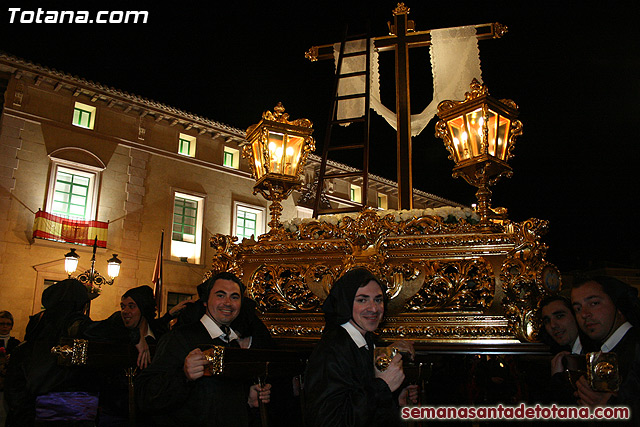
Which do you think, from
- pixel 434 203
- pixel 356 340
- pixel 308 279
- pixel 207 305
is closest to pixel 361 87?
pixel 308 279

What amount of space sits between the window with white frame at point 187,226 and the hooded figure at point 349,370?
16.6 metres

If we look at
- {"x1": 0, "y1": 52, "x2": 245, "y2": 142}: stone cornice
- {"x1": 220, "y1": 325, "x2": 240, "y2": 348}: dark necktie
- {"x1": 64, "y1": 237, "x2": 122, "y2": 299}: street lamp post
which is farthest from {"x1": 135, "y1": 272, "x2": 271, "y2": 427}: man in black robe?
{"x1": 0, "y1": 52, "x2": 245, "y2": 142}: stone cornice

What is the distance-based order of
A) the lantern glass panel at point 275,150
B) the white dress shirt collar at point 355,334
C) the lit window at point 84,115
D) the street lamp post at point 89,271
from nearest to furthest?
1. the white dress shirt collar at point 355,334
2. the lantern glass panel at point 275,150
3. the street lamp post at point 89,271
4. the lit window at point 84,115

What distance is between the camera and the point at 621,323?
2.36 meters

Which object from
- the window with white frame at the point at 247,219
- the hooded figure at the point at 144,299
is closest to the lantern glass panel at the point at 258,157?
the hooded figure at the point at 144,299

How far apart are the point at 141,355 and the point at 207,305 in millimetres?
704

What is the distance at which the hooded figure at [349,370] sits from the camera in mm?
2004

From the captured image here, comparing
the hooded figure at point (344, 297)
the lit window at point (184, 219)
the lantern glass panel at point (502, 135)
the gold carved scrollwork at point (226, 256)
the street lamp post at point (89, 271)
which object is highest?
the lit window at point (184, 219)

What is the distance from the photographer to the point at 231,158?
67.6 ft

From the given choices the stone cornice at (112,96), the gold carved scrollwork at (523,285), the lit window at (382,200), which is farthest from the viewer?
the lit window at (382,200)

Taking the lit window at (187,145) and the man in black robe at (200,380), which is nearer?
the man in black robe at (200,380)

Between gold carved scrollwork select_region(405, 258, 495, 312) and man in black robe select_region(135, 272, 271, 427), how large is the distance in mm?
1134

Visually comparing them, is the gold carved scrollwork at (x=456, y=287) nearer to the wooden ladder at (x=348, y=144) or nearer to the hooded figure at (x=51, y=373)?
the wooden ladder at (x=348, y=144)

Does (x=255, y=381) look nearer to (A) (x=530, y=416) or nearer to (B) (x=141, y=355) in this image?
(B) (x=141, y=355)
